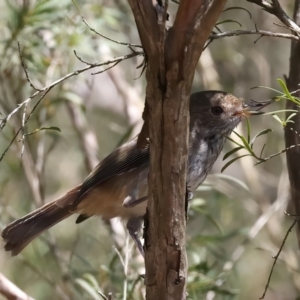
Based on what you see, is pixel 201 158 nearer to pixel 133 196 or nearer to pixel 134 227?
pixel 133 196

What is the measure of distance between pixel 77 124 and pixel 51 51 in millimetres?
649

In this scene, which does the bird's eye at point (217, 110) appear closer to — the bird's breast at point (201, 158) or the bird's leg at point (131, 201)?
the bird's breast at point (201, 158)

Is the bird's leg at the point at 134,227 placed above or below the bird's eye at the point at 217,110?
below

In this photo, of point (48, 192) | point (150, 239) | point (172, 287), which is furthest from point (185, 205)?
point (48, 192)

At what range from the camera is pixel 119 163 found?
10.3 ft

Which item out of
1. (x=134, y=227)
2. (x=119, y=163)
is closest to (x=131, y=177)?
(x=119, y=163)

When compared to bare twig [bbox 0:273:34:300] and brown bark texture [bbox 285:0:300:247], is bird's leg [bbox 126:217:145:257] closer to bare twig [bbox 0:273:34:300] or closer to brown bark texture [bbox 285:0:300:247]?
bare twig [bbox 0:273:34:300]

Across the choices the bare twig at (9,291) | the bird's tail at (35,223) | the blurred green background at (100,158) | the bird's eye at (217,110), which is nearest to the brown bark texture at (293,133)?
the blurred green background at (100,158)

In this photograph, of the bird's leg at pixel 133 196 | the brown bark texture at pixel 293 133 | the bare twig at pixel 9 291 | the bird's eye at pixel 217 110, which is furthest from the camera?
the bird's eye at pixel 217 110

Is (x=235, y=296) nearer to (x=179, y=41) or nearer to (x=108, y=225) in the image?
(x=108, y=225)

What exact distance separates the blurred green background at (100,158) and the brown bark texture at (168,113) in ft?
2.01

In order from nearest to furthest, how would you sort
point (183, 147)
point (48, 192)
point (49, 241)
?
point (183, 147) → point (49, 241) → point (48, 192)

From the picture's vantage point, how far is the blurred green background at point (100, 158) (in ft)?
10.5

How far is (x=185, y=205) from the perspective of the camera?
183 centimetres
